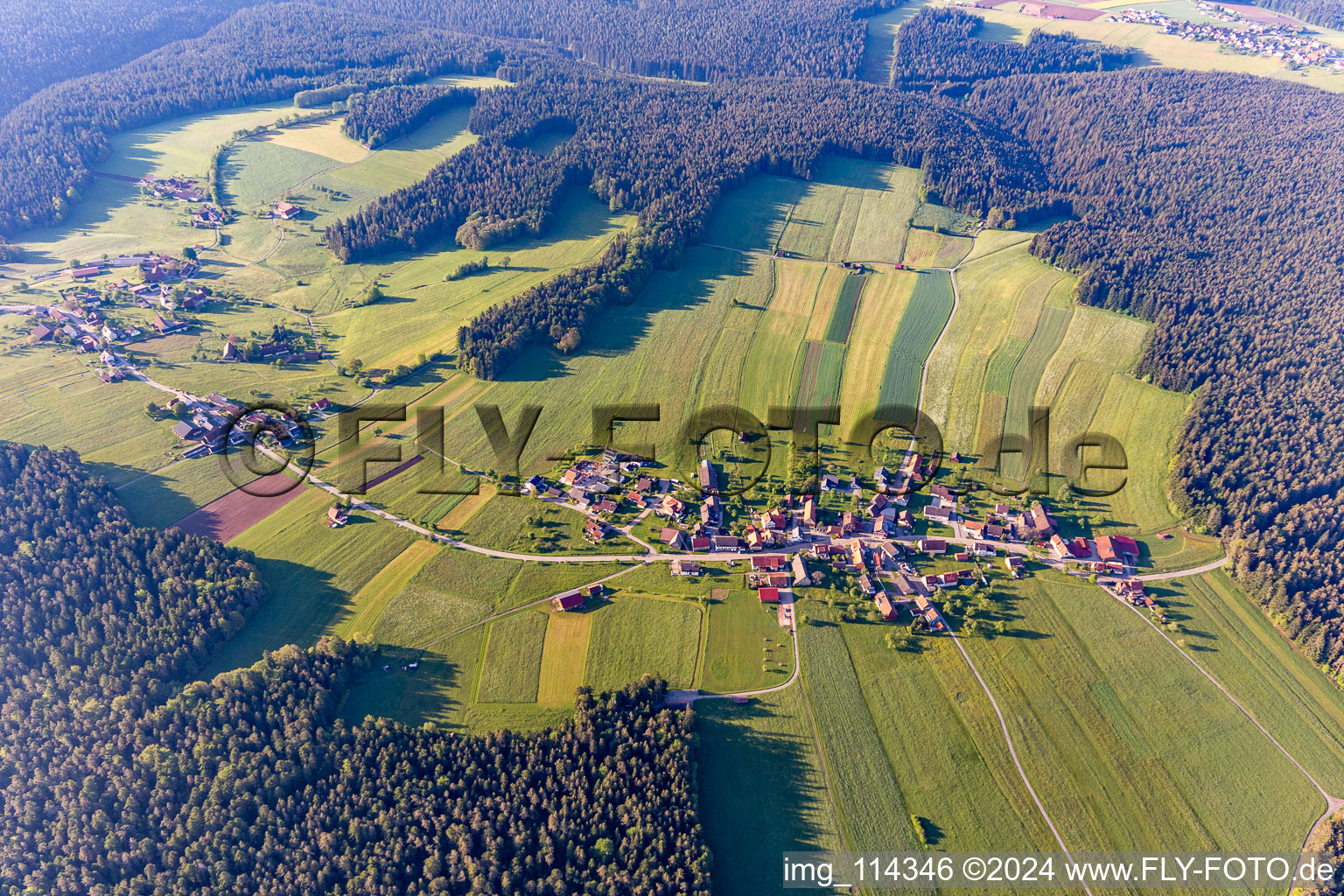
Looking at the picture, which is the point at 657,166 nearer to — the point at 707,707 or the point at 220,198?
the point at 220,198

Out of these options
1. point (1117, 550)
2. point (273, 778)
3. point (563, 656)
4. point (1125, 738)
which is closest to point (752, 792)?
point (563, 656)

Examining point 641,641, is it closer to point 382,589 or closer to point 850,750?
point 850,750

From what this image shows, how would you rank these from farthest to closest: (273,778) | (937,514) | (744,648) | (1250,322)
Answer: (1250,322) < (937,514) < (744,648) < (273,778)

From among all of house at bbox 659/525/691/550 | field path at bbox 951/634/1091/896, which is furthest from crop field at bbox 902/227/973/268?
field path at bbox 951/634/1091/896

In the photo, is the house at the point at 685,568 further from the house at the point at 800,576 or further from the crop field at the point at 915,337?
the crop field at the point at 915,337

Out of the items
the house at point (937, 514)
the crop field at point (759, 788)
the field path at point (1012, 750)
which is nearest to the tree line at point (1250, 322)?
the house at point (937, 514)

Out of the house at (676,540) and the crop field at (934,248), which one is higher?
the crop field at (934,248)

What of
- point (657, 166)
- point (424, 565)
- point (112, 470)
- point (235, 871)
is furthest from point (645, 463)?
point (657, 166)
